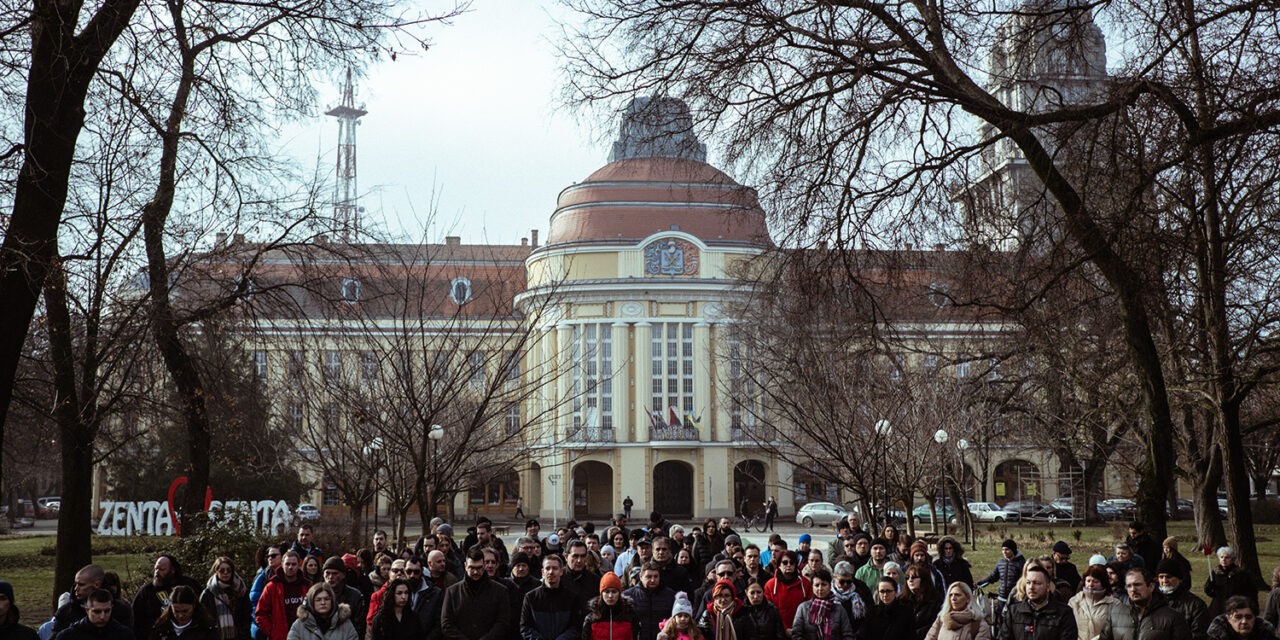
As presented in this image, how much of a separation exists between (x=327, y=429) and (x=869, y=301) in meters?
12.2

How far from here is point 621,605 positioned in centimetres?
982

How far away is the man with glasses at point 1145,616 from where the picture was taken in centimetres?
952

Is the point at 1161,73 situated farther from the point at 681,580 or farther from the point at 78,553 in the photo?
the point at 78,553

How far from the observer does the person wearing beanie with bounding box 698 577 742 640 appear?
9.74 m

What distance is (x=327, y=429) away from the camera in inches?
881

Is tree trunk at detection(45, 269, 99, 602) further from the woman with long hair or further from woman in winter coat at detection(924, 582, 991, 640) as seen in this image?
woman in winter coat at detection(924, 582, 991, 640)

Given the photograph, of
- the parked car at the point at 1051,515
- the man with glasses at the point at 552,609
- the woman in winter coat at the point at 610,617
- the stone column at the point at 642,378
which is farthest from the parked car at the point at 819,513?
the woman in winter coat at the point at 610,617

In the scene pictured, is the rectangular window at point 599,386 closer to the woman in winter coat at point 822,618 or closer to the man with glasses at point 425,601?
the man with glasses at point 425,601

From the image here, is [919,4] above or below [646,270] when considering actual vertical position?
below

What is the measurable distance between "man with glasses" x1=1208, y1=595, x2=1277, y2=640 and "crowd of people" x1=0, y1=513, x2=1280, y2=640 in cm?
1

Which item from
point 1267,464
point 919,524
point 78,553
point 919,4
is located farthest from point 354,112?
point 919,4

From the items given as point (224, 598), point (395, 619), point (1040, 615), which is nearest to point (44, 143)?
point (224, 598)

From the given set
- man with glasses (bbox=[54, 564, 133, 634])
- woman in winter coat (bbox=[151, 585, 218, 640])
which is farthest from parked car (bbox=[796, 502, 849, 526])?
woman in winter coat (bbox=[151, 585, 218, 640])

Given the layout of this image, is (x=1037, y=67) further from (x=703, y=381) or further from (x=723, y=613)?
(x=703, y=381)
